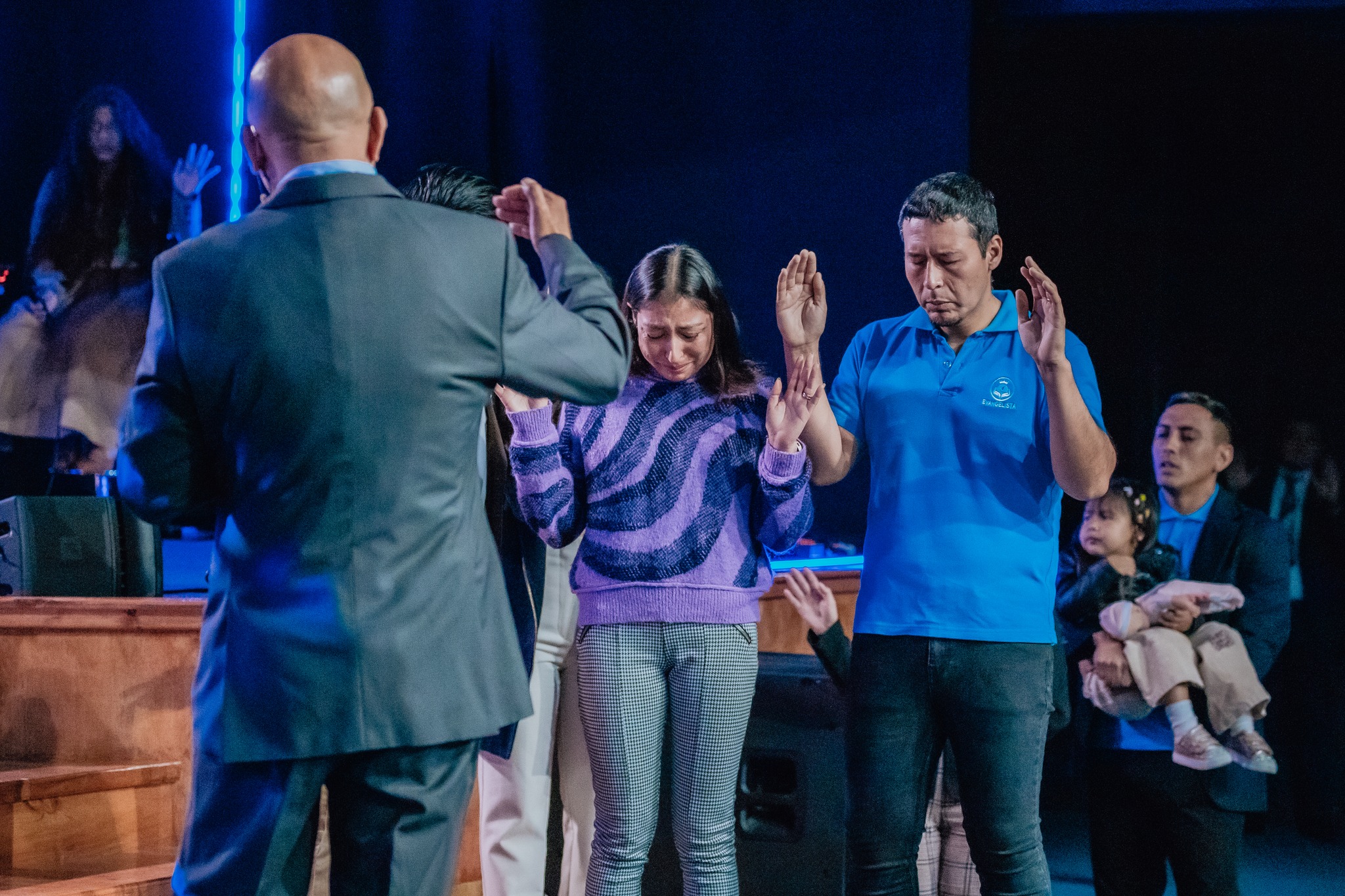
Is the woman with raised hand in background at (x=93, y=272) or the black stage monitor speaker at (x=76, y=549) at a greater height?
the woman with raised hand in background at (x=93, y=272)

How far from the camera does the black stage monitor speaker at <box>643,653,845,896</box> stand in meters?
2.50

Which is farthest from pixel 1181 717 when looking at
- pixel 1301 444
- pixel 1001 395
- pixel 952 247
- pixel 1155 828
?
pixel 1301 444

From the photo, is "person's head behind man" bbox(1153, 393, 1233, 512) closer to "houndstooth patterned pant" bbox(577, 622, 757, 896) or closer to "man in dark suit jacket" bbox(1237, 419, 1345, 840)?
"houndstooth patterned pant" bbox(577, 622, 757, 896)

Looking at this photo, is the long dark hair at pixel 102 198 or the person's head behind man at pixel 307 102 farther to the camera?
the long dark hair at pixel 102 198

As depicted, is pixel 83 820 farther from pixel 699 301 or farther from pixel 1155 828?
→ pixel 1155 828

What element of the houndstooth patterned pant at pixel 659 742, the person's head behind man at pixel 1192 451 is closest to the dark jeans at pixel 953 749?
the houndstooth patterned pant at pixel 659 742

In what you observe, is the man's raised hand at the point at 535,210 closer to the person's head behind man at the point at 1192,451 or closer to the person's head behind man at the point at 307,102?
the person's head behind man at the point at 307,102

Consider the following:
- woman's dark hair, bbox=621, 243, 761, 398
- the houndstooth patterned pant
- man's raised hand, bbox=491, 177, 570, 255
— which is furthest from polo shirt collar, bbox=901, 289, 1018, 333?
man's raised hand, bbox=491, 177, 570, 255

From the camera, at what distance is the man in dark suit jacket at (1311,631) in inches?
171

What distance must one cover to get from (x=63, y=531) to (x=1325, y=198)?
14.7ft

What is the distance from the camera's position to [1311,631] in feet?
14.5

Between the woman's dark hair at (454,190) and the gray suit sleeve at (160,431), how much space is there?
3.15ft

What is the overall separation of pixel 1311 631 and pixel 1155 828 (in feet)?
7.52

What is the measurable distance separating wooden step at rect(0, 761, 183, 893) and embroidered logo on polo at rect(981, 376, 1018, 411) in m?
1.94
